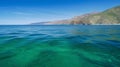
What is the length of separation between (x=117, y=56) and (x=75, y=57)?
3310mm

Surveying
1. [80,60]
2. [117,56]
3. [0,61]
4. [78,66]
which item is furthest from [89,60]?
[0,61]

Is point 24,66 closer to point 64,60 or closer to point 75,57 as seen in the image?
point 64,60

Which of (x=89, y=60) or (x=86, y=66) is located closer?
(x=86, y=66)

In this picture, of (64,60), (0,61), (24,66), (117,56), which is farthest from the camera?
(117,56)

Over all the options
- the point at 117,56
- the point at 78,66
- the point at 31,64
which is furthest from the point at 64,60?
the point at 117,56

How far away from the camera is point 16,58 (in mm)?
11000

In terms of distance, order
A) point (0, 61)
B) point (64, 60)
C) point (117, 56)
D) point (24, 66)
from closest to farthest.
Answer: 1. point (24, 66)
2. point (0, 61)
3. point (64, 60)
4. point (117, 56)

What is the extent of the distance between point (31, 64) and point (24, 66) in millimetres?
479

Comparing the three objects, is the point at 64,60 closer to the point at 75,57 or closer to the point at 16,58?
the point at 75,57

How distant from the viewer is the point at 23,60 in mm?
10562

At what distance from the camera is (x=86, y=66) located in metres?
9.45

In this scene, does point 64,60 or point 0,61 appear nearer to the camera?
point 0,61

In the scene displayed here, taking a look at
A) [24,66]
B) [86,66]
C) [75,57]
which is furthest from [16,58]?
[86,66]

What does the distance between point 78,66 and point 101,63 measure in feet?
5.35
